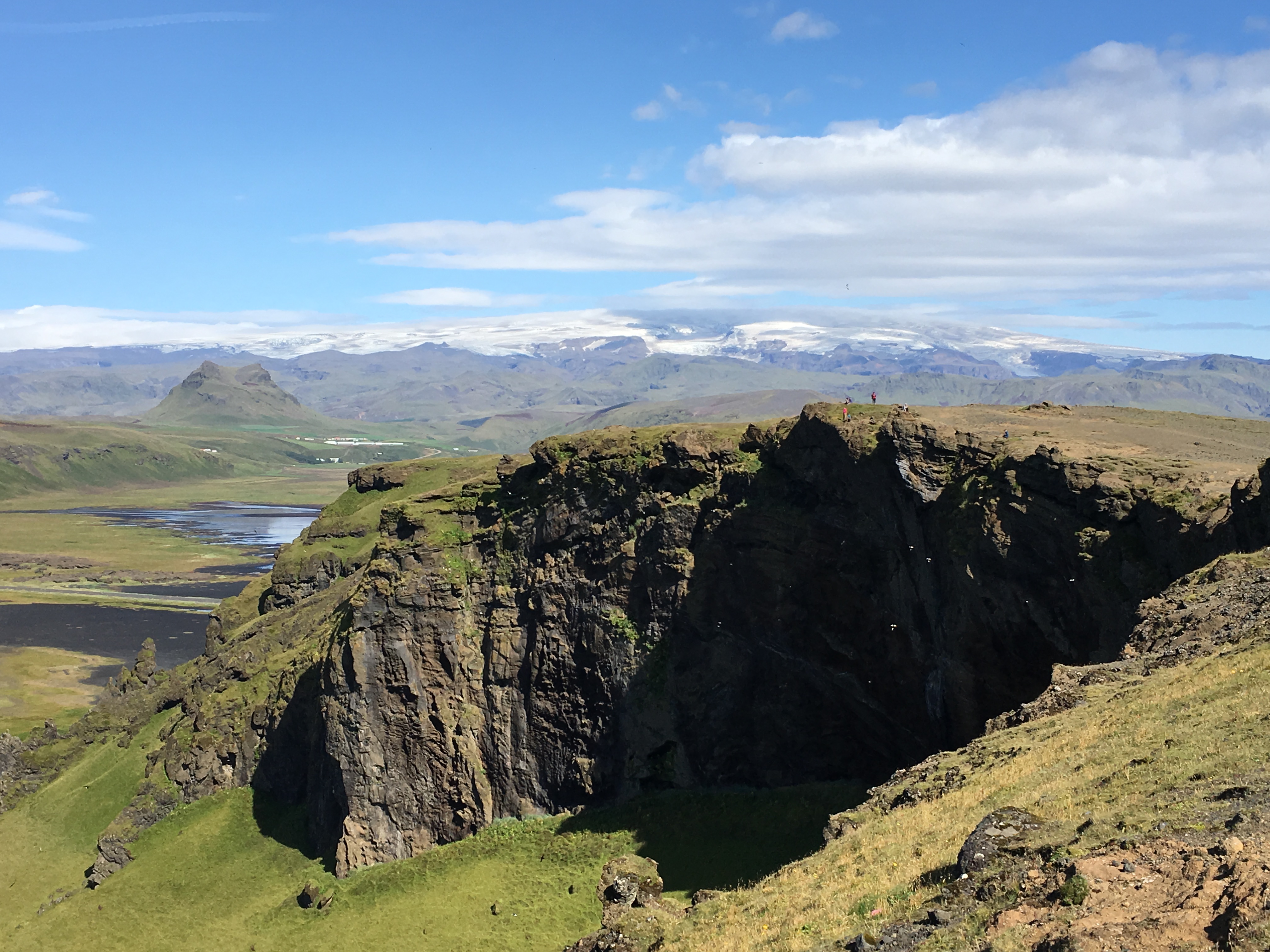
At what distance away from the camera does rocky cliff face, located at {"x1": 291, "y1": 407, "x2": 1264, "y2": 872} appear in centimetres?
5691

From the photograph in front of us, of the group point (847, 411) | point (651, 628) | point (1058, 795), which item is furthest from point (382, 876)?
point (1058, 795)

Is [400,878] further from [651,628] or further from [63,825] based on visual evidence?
[63,825]

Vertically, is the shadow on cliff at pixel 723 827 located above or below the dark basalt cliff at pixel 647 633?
below

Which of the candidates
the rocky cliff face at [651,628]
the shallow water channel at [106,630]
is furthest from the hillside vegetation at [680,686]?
the shallow water channel at [106,630]

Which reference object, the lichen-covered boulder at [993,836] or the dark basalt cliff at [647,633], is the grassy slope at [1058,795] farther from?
the dark basalt cliff at [647,633]

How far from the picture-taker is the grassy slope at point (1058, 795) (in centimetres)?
2261

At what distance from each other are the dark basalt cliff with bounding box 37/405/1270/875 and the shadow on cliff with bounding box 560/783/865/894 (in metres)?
1.66

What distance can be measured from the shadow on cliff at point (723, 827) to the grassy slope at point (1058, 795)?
79.5 feet

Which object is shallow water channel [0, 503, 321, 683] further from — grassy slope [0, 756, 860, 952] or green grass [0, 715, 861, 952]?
grassy slope [0, 756, 860, 952]

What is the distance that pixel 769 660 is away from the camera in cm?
6544

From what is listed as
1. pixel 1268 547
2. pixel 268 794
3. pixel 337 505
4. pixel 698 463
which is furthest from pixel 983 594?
pixel 337 505

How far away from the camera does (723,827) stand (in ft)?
203

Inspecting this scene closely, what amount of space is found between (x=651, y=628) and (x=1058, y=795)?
4362cm

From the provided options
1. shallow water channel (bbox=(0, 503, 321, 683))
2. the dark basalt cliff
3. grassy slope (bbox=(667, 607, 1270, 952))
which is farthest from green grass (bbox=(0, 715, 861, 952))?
shallow water channel (bbox=(0, 503, 321, 683))
